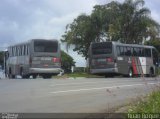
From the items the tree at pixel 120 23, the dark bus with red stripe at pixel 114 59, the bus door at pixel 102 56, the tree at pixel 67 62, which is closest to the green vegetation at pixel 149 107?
the dark bus with red stripe at pixel 114 59

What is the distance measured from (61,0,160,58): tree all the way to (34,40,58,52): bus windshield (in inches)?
715

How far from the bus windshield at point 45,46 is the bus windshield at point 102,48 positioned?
4.54 metres

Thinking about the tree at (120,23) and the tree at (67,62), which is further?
the tree at (67,62)

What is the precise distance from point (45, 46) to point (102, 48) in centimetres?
563

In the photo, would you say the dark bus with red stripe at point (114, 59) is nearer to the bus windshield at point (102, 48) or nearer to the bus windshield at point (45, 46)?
the bus windshield at point (102, 48)

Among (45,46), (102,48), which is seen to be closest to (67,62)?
(102,48)

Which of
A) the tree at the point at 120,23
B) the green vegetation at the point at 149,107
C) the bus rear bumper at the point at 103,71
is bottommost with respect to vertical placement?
the green vegetation at the point at 149,107

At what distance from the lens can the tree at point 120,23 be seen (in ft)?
181

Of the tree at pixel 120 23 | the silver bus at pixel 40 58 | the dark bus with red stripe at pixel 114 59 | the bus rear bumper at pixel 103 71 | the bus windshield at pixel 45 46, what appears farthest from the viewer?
the tree at pixel 120 23

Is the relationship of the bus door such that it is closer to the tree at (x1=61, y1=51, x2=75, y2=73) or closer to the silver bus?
the silver bus

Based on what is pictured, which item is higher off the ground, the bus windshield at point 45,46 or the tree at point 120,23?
the tree at point 120,23

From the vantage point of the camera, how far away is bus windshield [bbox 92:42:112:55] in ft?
135

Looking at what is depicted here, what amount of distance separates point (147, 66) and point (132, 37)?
40.7 ft

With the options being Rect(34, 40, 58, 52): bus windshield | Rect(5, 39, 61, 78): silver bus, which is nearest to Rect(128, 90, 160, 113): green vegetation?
Rect(5, 39, 61, 78): silver bus
